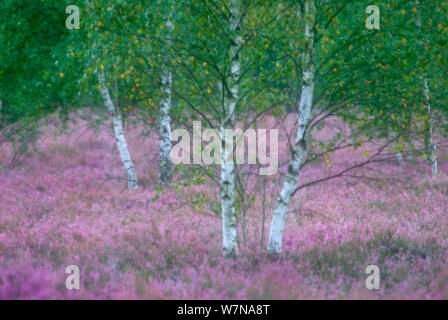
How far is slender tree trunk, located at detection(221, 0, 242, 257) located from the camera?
6.68m

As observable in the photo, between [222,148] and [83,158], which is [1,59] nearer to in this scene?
[83,158]

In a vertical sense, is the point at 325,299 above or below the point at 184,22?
below

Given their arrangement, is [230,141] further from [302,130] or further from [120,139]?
[120,139]

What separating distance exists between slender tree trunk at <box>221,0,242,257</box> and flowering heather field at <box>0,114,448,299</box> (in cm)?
46

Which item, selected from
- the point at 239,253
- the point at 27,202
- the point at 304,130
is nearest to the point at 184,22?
the point at 304,130

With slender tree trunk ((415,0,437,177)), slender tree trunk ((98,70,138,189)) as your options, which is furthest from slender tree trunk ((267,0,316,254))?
slender tree trunk ((98,70,138,189))

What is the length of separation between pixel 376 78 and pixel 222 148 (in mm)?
2835

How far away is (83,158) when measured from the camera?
60.8 ft

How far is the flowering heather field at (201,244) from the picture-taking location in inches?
222

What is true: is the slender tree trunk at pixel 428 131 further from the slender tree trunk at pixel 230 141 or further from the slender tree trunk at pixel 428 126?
the slender tree trunk at pixel 230 141

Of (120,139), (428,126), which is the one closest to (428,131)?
(428,126)

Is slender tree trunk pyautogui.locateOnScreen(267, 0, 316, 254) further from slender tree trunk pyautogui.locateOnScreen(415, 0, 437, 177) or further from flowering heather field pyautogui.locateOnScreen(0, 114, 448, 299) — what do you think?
slender tree trunk pyautogui.locateOnScreen(415, 0, 437, 177)

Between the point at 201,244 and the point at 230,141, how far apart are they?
8.01 ft
